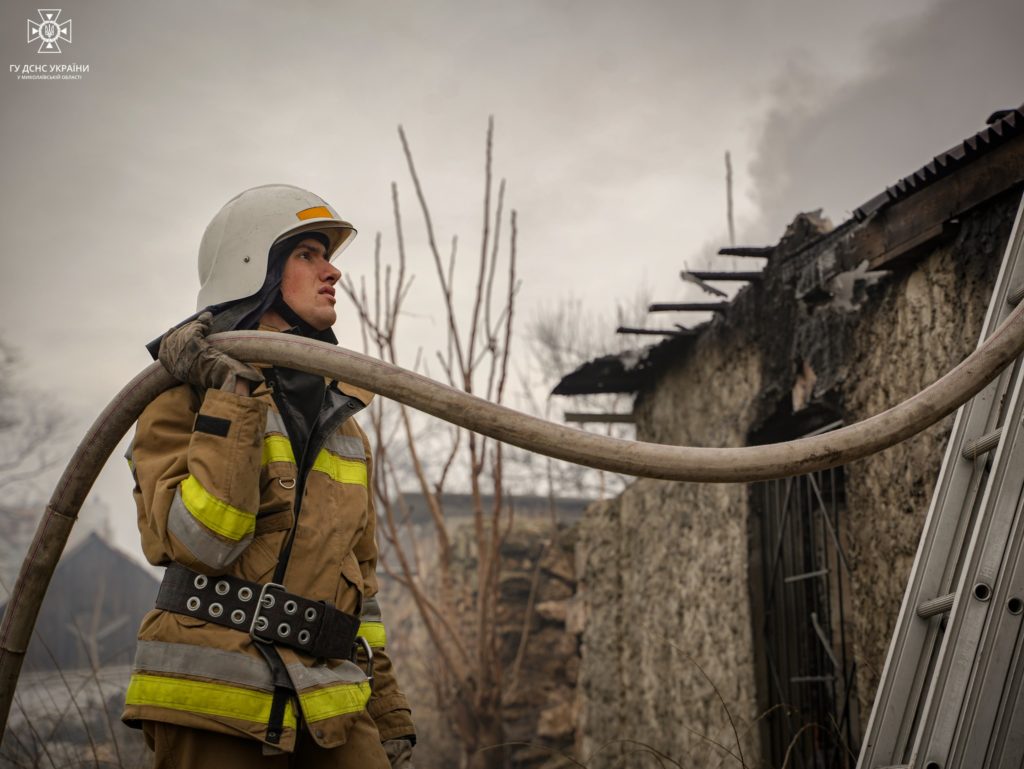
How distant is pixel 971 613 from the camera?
1.89 meters

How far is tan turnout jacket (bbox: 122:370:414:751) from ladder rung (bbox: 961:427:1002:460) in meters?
1.47

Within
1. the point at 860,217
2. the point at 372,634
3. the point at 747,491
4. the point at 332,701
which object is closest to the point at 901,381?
the point at 860,217

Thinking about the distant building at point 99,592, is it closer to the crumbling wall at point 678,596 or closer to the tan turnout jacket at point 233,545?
the crumbling wall at point 678,596

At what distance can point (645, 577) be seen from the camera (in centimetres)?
695

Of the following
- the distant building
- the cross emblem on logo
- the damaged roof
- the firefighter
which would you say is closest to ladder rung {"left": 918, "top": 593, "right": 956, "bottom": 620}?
the firefighter

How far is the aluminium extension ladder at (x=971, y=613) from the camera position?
1782 millimetres

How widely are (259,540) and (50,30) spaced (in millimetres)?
6622

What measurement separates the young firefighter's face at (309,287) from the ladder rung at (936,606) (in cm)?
153

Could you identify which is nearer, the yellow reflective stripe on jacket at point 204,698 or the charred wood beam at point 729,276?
the yellow reflective stripe on jacket at point 204,698

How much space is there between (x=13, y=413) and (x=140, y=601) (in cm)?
508

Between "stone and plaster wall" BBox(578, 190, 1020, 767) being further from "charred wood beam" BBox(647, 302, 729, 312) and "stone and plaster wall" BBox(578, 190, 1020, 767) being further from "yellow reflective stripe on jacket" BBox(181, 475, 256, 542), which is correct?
"yellow reflective stripe on jacket" BBox(181, 475, 256, 542)

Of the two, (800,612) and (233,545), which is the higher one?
(233,545)

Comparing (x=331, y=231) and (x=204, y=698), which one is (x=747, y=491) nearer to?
(x=331, y=231)

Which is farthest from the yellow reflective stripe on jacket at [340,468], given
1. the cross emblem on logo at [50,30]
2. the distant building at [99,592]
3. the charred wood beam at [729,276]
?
the distant building at [99,592]
